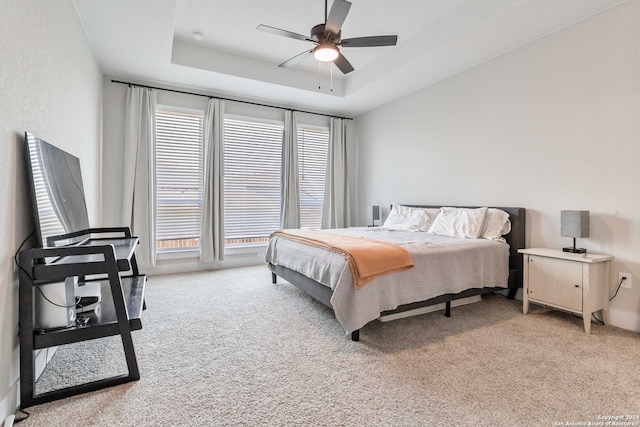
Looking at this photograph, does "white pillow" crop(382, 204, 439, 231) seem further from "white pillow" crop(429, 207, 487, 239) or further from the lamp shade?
the lamp shade

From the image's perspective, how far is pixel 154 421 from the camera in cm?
148

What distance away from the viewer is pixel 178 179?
4.60 metres

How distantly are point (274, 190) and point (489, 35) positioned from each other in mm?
3676

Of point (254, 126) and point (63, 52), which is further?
point (254, 126)

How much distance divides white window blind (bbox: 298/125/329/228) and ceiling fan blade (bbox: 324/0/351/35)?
2.90 m

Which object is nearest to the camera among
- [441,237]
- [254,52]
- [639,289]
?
[639,289]

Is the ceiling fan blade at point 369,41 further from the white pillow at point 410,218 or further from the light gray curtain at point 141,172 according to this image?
the light gray curtain at point 141,172

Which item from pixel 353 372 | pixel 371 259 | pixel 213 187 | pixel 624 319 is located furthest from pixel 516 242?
pixel 213 187

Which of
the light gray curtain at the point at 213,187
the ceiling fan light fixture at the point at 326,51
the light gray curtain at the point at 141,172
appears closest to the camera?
the ceiling fan light fixture at the point at 326,51

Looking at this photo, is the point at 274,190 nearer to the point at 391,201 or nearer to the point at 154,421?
the point at 391,201

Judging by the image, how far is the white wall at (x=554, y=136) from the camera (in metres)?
2.58

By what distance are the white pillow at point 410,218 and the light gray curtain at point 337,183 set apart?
1.34 metres

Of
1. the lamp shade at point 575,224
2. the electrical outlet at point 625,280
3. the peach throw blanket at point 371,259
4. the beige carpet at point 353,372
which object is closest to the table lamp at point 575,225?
the lamp shade at point 575,224

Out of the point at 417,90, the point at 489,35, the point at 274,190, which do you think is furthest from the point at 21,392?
the point at 417,90
